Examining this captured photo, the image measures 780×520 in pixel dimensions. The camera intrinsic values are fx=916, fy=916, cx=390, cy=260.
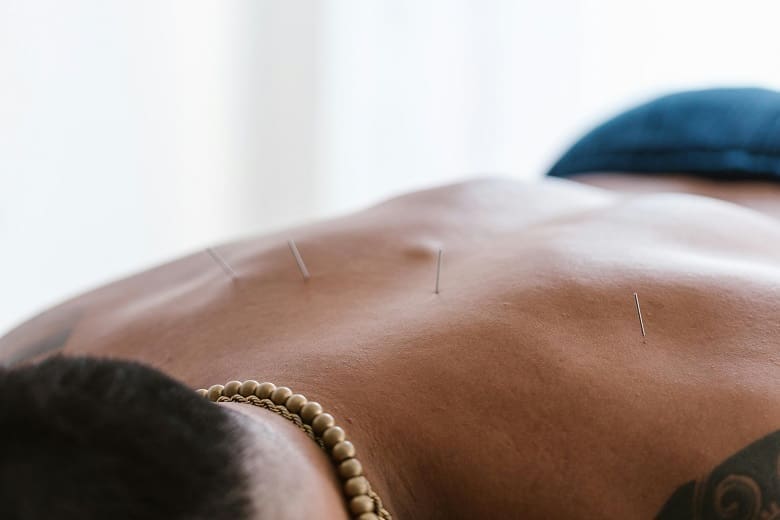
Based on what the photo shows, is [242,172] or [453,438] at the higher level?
[453,438]

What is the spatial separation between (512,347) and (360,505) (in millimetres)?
170

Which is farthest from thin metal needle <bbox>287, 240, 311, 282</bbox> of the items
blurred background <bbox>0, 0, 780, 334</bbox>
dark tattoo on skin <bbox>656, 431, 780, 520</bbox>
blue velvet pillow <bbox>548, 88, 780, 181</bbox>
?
Answer: blurred background <bbox>0, 0, 780, 334</bbox>

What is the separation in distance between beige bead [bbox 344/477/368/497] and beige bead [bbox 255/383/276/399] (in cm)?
8

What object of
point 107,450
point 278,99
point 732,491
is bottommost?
point 278,99

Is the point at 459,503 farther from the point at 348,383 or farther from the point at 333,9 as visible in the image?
the point at 333,9

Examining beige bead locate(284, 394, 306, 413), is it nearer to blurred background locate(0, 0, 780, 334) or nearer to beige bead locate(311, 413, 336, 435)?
beige bead locate(311, 413, 336, 435)

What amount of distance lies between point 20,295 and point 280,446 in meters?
2.11

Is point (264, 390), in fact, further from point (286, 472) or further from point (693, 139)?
point (693, 139)

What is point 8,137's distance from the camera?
223cm

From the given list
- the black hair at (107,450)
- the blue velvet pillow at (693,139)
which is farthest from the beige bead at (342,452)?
the blue velvet pillow at (693,139)

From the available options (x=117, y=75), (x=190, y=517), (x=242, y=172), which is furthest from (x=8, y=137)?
(x=190, y=517)

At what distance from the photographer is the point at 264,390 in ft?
1.85

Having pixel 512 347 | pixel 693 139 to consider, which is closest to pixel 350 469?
pixel 512 347

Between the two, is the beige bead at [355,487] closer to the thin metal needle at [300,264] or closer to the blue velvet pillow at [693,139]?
the thin metal needle at [300,264]
